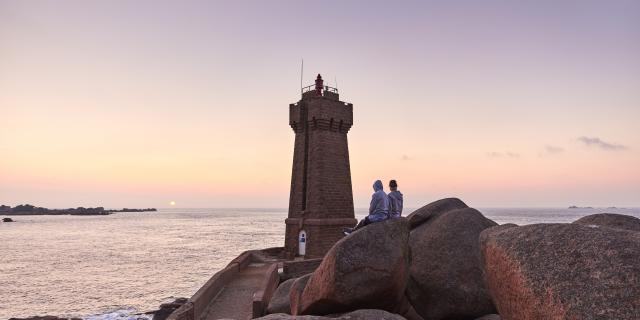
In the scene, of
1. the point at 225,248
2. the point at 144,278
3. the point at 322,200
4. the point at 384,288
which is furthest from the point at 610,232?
the point at 225,248

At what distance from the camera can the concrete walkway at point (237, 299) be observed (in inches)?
612

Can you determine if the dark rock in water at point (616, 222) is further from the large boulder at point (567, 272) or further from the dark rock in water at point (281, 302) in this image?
the dark rock in water at point (281, 302)

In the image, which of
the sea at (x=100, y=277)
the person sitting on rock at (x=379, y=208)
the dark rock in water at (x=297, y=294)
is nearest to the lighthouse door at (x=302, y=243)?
the sea at (x=100, y=277)

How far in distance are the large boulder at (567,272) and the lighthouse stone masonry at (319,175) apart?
2339 cm

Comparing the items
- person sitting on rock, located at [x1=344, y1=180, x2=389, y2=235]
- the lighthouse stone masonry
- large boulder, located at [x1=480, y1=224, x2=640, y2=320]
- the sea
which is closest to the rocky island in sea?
large boulder, located at [x1=480, y1=224, x2=640, y2=320]

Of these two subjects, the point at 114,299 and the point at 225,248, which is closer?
the point at 114,299

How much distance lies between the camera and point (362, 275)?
6.48 meters

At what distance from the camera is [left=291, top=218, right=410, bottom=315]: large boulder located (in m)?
6.43

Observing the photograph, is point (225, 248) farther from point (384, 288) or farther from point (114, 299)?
point (384, 288)

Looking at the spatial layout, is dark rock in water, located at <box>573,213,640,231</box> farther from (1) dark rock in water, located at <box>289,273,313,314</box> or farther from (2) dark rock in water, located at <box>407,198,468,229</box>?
(1) dark rock in water, located at <box>289,273,313,314</box>

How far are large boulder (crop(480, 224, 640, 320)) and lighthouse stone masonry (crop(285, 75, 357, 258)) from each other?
23394 mm

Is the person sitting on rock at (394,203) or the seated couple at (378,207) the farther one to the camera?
the person sitting on rock at (394,203)

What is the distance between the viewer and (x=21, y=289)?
36344 millimetres

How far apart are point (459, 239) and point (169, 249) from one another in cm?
6518
